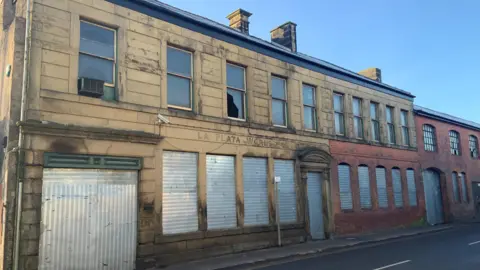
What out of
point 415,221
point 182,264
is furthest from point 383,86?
point 182,264

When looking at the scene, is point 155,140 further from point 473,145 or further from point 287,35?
point 473,145

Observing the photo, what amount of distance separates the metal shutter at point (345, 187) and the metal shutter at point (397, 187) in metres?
4.25

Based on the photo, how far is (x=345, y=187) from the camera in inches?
770

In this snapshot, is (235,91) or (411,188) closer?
(235,91)

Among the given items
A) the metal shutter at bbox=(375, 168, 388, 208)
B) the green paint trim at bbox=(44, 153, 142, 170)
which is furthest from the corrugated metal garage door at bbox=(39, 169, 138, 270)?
the metal shutter at bbox=(375, 168, 388, 208)

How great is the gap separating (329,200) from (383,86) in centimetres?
858

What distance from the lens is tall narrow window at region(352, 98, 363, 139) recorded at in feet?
69.2

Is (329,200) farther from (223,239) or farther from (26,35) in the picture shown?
(26,35)

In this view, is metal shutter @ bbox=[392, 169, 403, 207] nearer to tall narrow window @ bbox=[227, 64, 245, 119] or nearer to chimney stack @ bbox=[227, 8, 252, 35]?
tall narrow window @ bbox=[227, 64, 245, 119]

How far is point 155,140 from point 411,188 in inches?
677

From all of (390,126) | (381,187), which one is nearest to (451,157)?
(390,126)

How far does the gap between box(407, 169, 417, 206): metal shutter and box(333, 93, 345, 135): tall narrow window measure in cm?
653

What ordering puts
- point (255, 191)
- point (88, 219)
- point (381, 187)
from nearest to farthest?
point (88, 219) → point (255, 191) → point (381, 187)

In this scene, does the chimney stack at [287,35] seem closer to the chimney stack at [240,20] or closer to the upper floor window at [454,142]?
the chimney stack at [240,20]
